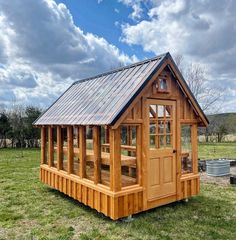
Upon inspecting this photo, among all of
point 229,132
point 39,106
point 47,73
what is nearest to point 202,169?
point 47,73

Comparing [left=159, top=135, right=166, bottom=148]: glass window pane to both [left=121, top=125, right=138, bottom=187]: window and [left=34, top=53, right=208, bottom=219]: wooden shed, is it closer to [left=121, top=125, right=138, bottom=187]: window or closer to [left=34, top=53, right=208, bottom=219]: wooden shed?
[left=34, top=53, right=208, bottom=219]: wooden shed

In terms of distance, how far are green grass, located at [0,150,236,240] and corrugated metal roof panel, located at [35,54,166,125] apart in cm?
205

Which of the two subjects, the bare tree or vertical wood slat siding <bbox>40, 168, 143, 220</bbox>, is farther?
the bare tree

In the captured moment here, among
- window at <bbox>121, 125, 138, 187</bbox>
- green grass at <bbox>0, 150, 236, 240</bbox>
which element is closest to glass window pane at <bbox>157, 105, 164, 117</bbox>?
window at <bbox>121, 125, 138, 187</bbox>

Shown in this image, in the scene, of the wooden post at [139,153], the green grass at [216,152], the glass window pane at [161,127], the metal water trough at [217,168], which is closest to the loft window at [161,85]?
the glass window pane at [161,127]

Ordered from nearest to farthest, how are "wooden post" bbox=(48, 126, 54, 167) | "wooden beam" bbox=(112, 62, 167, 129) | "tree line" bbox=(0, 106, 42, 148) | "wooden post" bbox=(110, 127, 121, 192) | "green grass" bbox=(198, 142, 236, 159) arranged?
"wooden beam" bbox=(112, 62, 167, 129)
"wooden post" bbox=(110, 127, 121, 192)
"wooden post" bbox=(48, 126, 54, 167)
"green grass" bbox=(198, 142, 236, 159)
"tree line" bbox=(0, 106, 42, 148)

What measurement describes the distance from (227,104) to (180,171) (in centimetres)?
2171

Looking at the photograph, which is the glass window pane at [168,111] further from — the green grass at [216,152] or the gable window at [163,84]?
the green grass at [216,152]

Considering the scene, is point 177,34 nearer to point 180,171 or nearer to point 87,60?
point 87,60

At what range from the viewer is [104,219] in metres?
5.38

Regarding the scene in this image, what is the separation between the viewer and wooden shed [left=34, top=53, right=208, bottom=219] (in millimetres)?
5148

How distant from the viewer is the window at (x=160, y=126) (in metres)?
5.84

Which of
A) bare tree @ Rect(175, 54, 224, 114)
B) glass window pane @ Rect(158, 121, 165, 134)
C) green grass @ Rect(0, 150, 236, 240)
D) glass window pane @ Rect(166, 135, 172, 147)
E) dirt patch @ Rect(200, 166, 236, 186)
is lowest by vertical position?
dirt patch @ Rect(200, 166, 236, 186)

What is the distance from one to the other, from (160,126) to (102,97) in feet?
5.02
